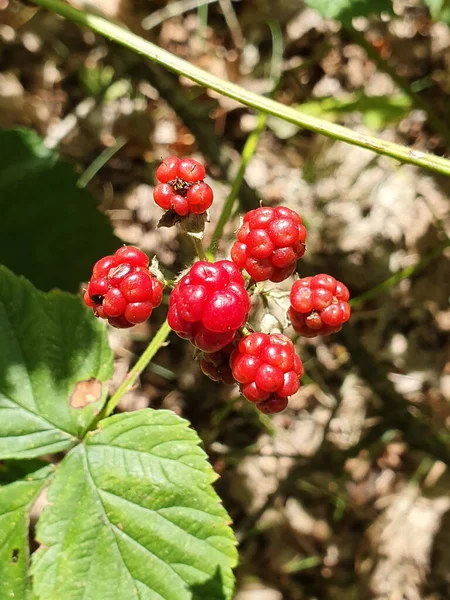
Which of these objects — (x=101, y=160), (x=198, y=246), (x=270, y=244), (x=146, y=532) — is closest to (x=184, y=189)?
(x=198, y=246)

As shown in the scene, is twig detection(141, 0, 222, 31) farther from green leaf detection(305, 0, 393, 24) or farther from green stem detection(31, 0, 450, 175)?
green stem detection(31, 0, 450, 175)

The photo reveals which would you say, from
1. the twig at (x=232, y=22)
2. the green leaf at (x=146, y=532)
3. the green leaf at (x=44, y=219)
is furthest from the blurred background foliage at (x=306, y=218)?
the green leaf at (x=146, y=532)

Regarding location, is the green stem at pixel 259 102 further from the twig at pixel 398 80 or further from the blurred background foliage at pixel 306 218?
the twig at pixel 398 80

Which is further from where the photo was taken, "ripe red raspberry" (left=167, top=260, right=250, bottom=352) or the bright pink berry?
the bright pink berry

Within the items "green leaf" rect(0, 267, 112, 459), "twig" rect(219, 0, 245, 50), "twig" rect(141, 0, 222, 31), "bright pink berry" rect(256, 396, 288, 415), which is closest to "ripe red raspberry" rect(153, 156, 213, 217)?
"bright pink berry" rect(256, 396, 288, 415)

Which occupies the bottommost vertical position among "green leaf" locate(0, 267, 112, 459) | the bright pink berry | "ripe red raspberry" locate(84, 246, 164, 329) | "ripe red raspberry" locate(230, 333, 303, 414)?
"green leaf" locate(0, 267, 112, 459)

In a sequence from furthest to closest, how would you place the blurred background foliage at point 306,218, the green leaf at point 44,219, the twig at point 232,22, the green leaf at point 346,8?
1. the twig at point 232,22
2. the blurred background foliage at point 306,218
3. the green leaf at point 44,219
4. the green leaf at point 346,8

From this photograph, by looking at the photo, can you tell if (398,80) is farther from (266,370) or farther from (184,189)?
(266,370)
